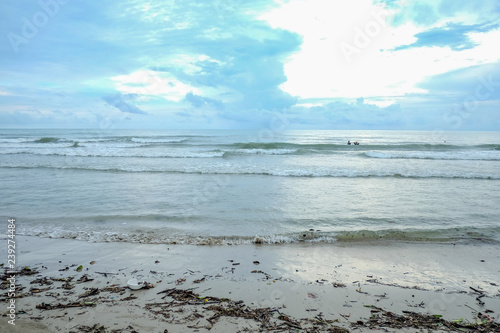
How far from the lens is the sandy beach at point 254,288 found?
132 inches

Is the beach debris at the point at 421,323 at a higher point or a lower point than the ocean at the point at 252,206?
lower

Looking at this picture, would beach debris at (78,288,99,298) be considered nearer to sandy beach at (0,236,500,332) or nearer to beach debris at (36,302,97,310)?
sandy beach at (0,236,500,332)

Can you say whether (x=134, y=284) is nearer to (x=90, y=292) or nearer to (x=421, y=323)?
(x=90, y=292)

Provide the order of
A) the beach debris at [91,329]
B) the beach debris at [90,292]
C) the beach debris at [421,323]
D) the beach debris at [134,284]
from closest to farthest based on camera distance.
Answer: the beach debris at [91,329] → the beach debris at [421,323] → the beach debris at [90,292] → the beach debris at [134,284]

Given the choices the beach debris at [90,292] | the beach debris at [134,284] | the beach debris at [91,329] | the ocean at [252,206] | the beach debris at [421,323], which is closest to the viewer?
the beach debris at [91,329]

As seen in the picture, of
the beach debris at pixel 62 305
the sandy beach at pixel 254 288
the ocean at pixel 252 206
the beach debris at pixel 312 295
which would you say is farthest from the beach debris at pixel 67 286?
the beach debris at pixel 312 295

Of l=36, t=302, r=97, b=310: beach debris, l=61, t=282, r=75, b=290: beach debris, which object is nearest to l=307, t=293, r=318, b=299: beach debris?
l=36, t=302, r=97, b=310: beach debris

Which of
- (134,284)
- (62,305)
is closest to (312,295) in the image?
(134,284)

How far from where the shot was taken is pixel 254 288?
4.14 m

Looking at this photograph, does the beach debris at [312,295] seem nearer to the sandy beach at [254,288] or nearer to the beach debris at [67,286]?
the sandy beach at [254,288]

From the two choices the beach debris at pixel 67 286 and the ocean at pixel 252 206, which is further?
the ocean at pixel 252 206

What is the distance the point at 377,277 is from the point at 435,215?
4.92 metres

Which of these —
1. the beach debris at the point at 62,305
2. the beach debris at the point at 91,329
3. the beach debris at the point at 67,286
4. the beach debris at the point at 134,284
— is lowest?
the beach debris at the point at 91,329

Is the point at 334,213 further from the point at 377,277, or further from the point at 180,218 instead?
the point at 180,218
